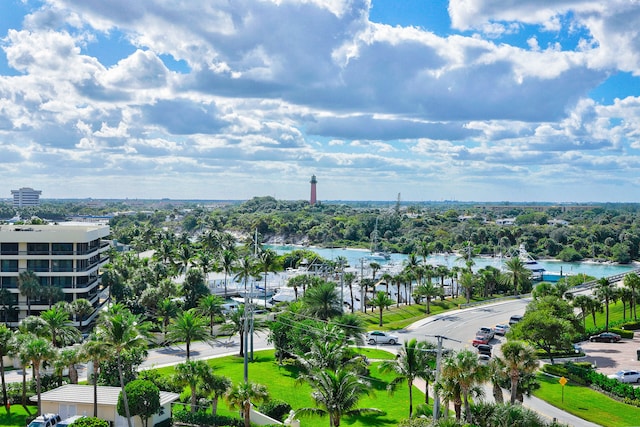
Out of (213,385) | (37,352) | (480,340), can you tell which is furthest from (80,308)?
(480,340)

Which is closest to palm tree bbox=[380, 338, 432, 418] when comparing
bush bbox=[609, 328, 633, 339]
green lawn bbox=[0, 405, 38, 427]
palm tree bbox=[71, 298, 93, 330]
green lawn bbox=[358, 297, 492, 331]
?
green lawn bbox=[0, 405, 38, 427]

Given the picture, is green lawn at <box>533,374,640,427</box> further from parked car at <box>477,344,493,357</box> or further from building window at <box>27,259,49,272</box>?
building window at <box>27,259,49,272</box>

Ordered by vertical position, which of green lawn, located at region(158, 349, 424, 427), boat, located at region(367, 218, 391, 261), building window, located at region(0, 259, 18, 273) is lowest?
boat, located at region(367, 218, 391, 261)

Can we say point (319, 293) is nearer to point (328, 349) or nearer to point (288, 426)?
point (328, 349)

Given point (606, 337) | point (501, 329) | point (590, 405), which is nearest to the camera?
point (590, 405)

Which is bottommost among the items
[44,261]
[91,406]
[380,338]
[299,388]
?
[299,388]

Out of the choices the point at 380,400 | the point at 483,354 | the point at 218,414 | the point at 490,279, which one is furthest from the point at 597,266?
the point at 218,414

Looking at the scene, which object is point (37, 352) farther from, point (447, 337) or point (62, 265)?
point (447, 337)
